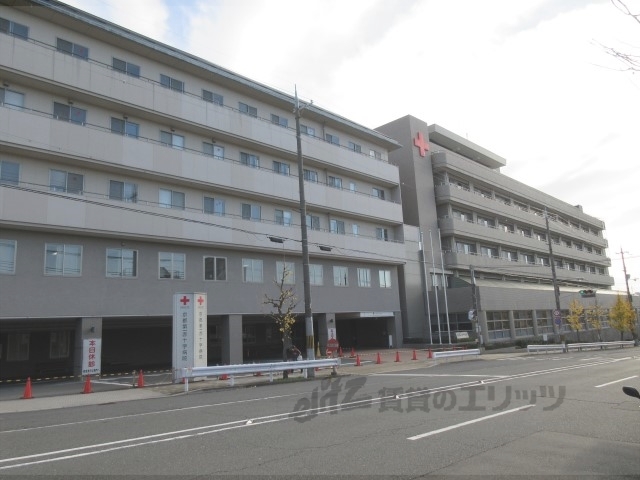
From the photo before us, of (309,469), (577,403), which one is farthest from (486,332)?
(309,469)

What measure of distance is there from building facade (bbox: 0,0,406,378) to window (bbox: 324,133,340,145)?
0.13m

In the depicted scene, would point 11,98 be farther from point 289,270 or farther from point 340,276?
point 340,276

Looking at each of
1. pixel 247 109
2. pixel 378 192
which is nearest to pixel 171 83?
pixel 247 109

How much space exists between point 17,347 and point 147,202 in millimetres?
12172

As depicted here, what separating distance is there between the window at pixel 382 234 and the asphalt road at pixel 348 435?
27.5 metres

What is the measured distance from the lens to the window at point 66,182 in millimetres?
24666

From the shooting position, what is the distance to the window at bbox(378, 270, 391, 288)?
41062 mm

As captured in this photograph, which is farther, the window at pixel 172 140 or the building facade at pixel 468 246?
the building facade at pixel 468 246

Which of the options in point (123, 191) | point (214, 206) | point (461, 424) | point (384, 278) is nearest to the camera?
point (461, 424)

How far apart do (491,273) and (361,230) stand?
69.1 feet

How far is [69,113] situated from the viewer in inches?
1013

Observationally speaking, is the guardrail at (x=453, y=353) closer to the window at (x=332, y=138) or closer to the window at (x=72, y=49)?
the window at (x=332, y=138)

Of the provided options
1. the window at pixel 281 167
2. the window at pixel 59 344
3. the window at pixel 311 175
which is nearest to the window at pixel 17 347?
the window at pixel 59 344

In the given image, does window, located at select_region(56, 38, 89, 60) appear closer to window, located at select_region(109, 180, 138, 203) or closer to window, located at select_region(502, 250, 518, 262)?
window, located at select_region(109, 180, 138, 203)
